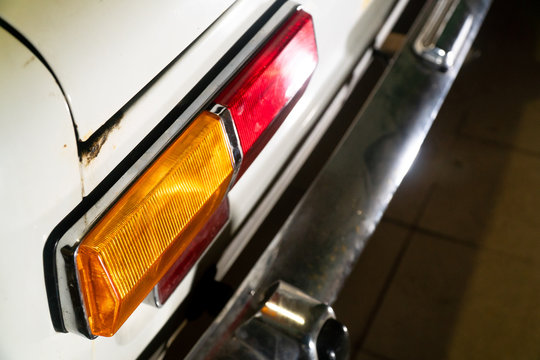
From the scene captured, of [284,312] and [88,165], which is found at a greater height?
[88,165]

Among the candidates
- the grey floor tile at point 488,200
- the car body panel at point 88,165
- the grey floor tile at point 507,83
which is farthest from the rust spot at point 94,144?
the grey floor tile at point 507,83

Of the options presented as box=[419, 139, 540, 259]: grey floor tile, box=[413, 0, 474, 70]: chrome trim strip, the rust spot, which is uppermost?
box=[413, 0, 474, 70]: chrome trim strip

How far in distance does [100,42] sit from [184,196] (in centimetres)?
24

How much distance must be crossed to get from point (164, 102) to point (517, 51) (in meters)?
2.69

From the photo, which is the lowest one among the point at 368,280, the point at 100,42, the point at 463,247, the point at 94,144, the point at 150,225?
the point at 368,280

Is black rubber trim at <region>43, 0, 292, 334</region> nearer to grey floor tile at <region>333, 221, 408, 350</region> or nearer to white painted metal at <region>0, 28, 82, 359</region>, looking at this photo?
white painted metal at <region>0, 28, 82, 359</region>

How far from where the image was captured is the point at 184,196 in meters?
0.80

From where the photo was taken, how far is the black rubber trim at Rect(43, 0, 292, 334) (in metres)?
0.67

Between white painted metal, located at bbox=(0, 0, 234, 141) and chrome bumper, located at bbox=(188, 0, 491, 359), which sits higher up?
white painted metal, located at bbox=(0, 0, 234, 141)

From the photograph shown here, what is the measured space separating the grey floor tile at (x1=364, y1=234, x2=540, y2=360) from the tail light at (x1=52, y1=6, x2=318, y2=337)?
1022mm

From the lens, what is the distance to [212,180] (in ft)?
2.75

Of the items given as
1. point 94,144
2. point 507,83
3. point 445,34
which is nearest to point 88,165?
point 94,144

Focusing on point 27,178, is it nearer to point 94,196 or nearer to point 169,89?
point 94,196

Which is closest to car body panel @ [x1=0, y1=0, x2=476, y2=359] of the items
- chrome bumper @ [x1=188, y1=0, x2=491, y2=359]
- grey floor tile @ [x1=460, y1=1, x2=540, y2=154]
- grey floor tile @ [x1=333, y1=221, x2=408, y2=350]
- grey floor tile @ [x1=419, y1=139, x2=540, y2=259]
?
chrome bumper @ [x1=188, y1=0, x2=491, y2=359]
